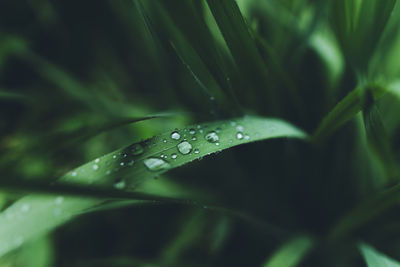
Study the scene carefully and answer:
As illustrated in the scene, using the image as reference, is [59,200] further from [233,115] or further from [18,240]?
[233,115]

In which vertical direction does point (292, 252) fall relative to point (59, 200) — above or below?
below

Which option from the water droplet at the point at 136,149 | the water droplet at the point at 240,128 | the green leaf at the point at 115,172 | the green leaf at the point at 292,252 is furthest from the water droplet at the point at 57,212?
the green leaf at the point at 292,252

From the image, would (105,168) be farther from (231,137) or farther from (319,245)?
(319,245)

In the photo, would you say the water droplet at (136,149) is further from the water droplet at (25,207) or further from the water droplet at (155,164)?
the water droplet at (25,207)

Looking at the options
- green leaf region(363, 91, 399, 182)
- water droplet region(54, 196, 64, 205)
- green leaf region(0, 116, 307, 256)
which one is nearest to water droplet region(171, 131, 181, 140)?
green leaf region(0, 116, 307, 256)

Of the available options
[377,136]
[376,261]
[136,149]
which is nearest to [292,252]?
[376,261]

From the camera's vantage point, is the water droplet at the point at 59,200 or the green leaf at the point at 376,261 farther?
the green leaf at the point at 376,261
